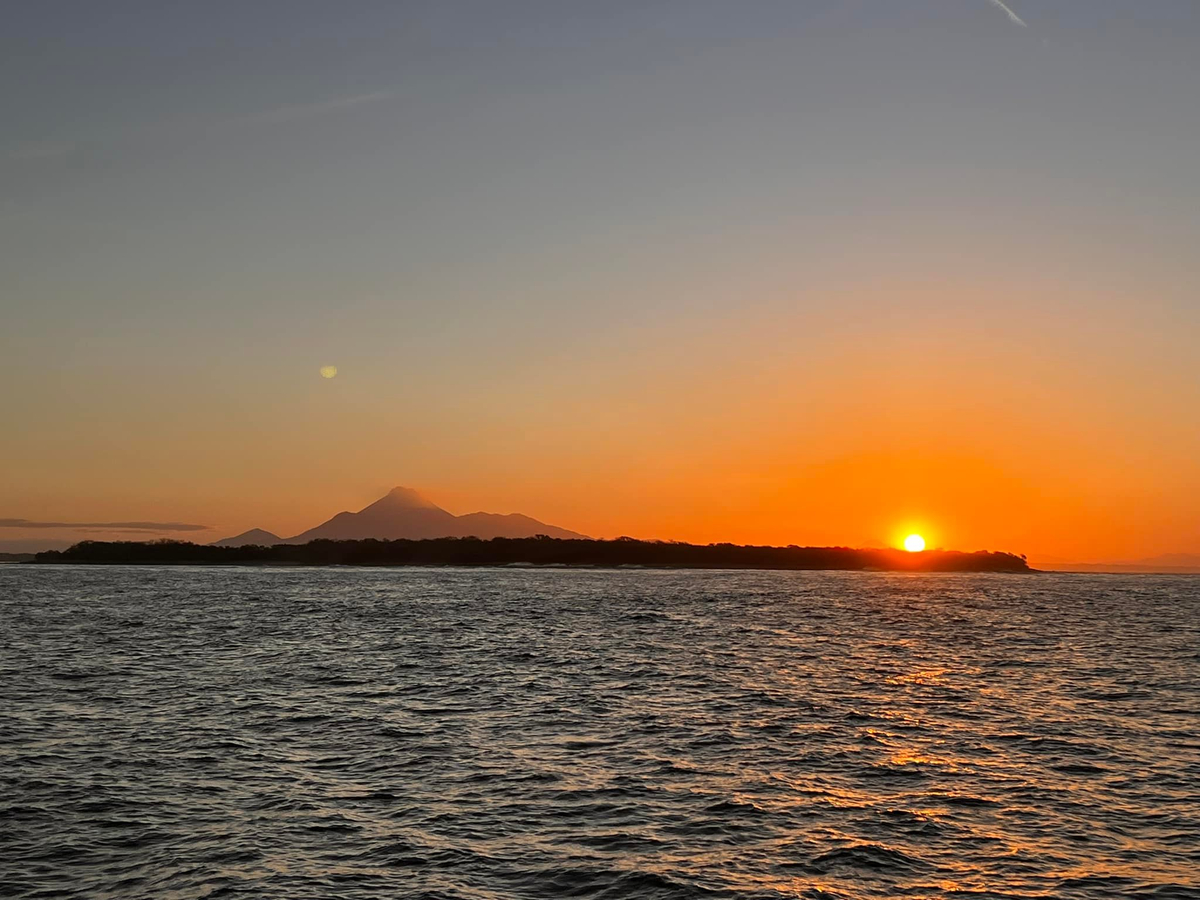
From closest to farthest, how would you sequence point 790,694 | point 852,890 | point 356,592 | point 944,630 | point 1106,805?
point 852,890
point 1106,805
point 790,694
point 944,630
point 356,592

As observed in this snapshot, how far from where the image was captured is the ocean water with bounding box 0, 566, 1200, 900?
69.9 ft

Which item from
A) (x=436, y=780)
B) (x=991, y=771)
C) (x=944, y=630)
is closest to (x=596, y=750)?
(x=436, y=780)

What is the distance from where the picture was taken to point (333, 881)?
20453mm

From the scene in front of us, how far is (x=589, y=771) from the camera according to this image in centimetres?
3077

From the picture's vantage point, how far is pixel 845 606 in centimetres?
13075

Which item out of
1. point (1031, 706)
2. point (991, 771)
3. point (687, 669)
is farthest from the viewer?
point (687, 669)

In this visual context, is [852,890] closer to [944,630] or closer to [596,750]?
[596,750]

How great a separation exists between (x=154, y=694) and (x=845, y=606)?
101 meters

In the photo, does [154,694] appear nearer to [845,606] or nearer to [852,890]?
[852,890]

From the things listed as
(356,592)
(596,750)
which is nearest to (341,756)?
(596,750)

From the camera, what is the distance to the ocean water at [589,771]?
69.9ft

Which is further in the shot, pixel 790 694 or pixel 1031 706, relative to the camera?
pixel 790 694

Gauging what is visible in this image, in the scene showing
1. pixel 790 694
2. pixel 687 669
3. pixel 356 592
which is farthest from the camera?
pixel 356 592

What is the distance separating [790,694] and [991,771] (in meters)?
17.1
